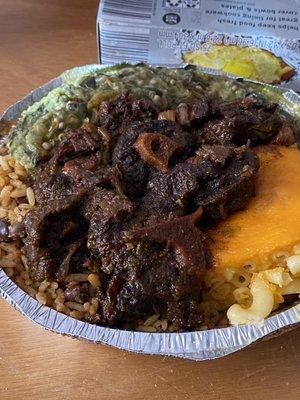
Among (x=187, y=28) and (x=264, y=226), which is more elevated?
(x=187, y=28)

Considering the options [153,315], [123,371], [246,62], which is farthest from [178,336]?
[246,62]

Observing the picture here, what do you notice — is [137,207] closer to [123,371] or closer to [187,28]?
[123,371]

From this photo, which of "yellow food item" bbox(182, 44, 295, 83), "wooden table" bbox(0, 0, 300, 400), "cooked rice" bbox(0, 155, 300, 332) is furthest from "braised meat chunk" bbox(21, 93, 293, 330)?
"yellow food item" bbox(182, 44, 295, 83)

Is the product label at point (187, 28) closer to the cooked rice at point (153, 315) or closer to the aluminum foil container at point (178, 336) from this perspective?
the cooked rice at point (153, 315)

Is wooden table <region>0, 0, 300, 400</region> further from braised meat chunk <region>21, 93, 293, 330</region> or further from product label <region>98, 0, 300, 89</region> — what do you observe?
product label <region>98, 0, 300, 89</region>

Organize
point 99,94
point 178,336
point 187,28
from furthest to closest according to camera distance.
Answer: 1. point 187,28
2. point 99,94
3. point 178,336

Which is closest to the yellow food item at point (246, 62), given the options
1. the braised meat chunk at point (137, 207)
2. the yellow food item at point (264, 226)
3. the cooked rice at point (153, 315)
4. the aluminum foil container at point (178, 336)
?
the braised meat chunk at point (137, 207)
